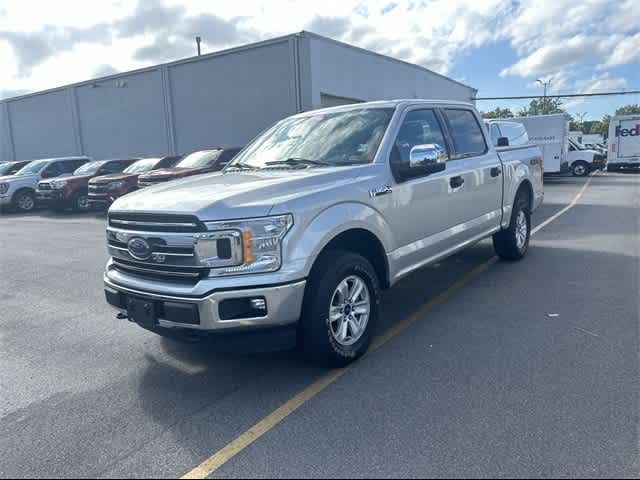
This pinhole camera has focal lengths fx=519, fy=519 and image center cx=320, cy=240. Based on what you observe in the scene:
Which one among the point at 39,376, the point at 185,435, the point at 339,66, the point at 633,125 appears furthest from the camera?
the point at 633,125

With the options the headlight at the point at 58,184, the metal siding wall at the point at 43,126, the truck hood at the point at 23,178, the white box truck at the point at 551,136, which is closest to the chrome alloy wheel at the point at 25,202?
Answer: the truck hood at the point at 23,178

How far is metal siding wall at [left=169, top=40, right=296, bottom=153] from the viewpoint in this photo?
1856 cm

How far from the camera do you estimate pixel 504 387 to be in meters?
3.42

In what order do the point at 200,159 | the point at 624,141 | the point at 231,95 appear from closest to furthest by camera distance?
the point at 200,159 → the point at 231,95 → the point at 624,141

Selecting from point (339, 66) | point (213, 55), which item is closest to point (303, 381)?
point (339, 66)

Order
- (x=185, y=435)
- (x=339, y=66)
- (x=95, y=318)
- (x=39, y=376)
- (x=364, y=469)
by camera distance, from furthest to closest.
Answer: (x=339, y=66)
(x=95, y=318)
(x=39, y=376)
(x=185, y=435)
(x=364, y=469)

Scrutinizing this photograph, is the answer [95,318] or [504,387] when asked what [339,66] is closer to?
[95,318]

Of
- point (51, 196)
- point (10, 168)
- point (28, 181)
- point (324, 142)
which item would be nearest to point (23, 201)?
point (28, 181)

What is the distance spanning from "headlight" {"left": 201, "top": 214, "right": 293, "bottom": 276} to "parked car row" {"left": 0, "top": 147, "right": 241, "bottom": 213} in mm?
9909

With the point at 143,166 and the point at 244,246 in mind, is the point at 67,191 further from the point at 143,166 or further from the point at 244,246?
the point at 244,246

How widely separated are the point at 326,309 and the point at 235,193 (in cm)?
99

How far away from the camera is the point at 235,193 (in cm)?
346

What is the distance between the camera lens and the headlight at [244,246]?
10.6 ft

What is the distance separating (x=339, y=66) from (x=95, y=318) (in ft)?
51.9
